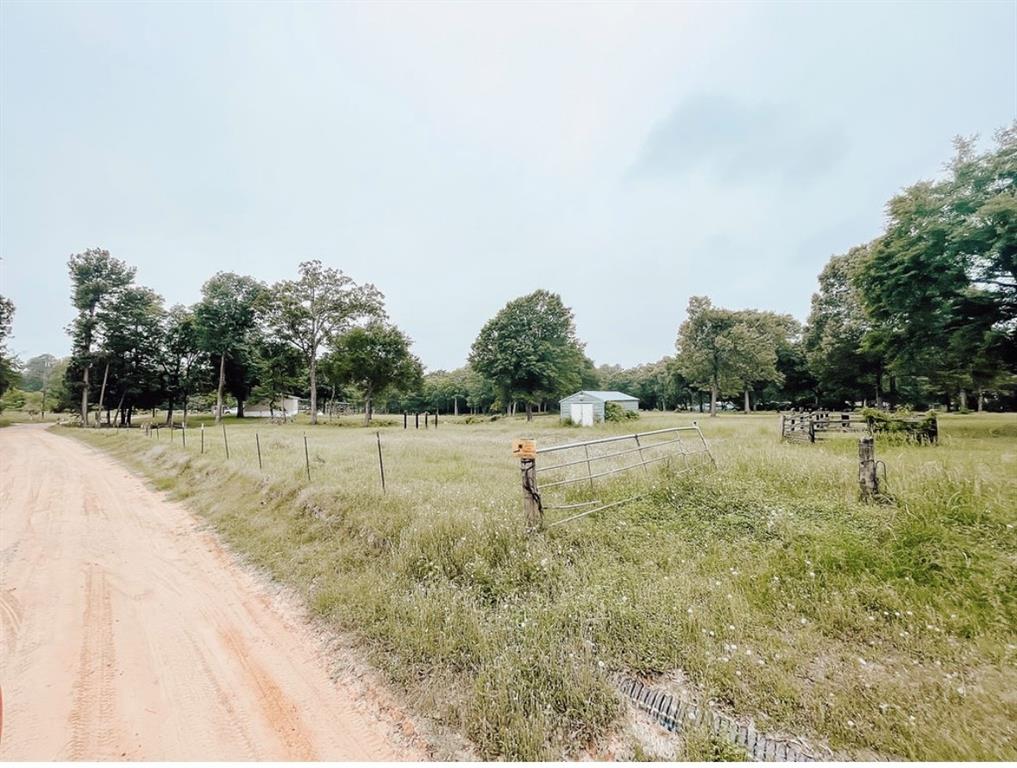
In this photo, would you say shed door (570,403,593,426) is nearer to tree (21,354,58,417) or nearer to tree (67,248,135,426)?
tree (67,248,135,426)

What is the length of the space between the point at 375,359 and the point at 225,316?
1648cm

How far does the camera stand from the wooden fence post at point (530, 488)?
16.7 ft

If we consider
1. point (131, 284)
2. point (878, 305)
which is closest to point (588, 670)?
point (878, 305)

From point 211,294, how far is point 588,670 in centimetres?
4584

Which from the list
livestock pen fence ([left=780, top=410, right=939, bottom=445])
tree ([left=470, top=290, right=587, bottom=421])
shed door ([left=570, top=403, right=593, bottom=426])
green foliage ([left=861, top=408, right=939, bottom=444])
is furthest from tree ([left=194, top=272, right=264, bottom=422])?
green foliage ([left=861, top=408, right=939, bottom=444])

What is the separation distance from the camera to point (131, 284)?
36.1 meters

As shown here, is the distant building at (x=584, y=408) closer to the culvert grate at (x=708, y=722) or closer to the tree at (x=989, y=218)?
the tree at (x=989, y=218)

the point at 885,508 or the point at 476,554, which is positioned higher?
the point at 885,508

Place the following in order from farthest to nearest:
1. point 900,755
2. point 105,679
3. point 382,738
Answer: point 105,679 < point 382,738 < point 900,755

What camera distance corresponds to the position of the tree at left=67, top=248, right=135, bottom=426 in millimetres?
33719

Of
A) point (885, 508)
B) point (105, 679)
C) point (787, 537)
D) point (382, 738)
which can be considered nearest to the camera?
point (382, 738)

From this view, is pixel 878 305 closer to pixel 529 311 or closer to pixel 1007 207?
pixel 1007 207

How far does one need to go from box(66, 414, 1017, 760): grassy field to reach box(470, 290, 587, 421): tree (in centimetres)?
3012

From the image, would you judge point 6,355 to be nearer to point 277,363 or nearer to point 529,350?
point 277,363
